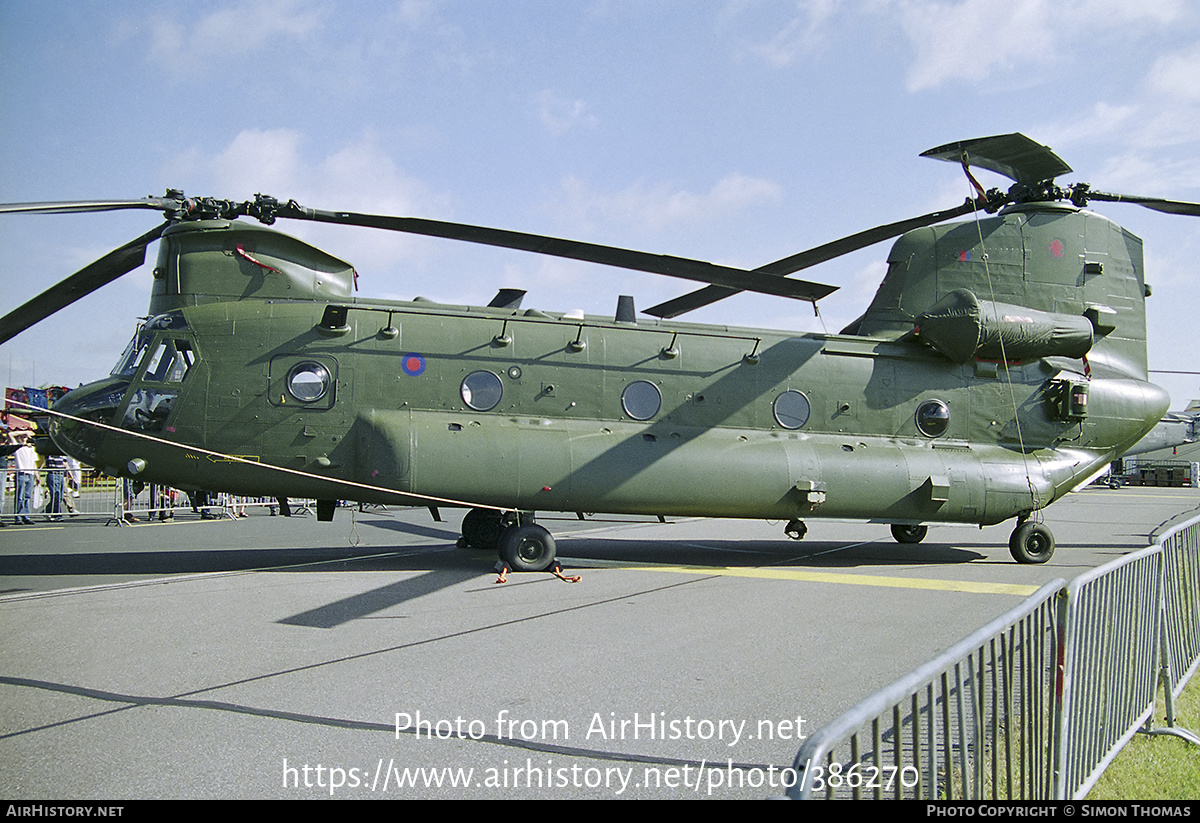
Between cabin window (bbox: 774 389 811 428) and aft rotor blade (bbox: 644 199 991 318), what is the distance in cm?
171

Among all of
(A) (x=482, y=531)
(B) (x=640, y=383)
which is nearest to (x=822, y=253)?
(B) (x=640, y=383)

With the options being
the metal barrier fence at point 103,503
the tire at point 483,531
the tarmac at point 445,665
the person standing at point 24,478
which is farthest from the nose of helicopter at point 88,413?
the person standing at point 24,478

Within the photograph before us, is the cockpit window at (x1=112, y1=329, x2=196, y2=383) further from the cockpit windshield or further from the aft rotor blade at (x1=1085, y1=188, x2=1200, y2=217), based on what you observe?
the aft rotor blade at (x1=1085, y1=188, x2=1200, y2=217)

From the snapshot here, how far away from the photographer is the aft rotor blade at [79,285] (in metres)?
9.09

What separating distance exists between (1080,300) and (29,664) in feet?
46.1

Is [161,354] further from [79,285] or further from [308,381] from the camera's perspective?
[308,381]

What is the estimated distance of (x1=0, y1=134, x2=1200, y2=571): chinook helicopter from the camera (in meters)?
9.80

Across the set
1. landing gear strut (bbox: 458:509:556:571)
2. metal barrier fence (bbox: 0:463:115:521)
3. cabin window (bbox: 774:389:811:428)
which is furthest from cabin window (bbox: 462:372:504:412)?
metal barrier fence (bbox: 0:463:115:521)

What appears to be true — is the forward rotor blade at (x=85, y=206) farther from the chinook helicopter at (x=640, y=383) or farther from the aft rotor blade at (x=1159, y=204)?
the aft rotor blade at (x=1159, y=204)

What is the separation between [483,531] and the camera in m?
12.5
